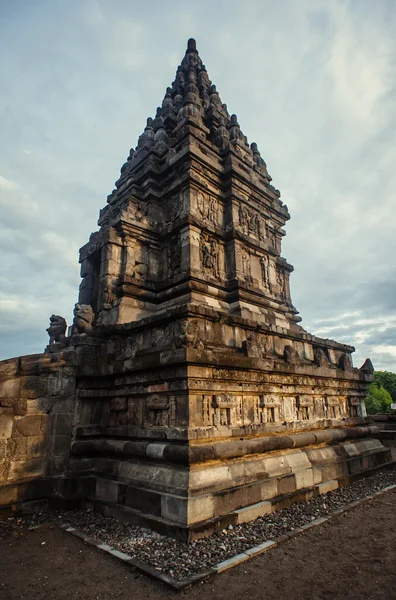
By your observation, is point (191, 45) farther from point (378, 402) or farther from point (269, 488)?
point (378, 402)

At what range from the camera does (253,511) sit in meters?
5.90

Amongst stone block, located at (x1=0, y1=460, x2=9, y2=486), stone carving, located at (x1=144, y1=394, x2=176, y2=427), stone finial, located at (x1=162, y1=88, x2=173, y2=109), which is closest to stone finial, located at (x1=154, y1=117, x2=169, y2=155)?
stone finial, located at (x1=162, y1=88, x2=173, y2=109)

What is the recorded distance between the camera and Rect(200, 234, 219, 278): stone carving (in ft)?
33.3

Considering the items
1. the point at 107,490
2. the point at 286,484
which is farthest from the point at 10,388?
the point at 286,484

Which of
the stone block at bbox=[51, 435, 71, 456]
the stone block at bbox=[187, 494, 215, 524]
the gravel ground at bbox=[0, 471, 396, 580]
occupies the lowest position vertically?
the gravel ground at bbox=[0, 471, 396, 580]

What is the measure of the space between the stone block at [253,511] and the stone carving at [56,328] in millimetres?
5896

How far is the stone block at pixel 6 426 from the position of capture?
264 inches

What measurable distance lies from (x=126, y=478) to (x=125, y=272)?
5.22 meters

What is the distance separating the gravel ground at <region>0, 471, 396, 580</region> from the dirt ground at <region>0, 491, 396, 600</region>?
0.29m

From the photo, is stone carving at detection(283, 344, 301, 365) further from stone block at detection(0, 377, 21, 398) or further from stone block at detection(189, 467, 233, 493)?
stone block at detection(0, 377, 21, 398)

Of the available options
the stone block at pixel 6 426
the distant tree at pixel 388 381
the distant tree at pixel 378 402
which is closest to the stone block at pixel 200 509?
the stone block at pixel 6 426

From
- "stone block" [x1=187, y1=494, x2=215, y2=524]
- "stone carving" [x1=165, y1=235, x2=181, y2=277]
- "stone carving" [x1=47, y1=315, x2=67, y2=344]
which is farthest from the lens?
"stone carving" [x1=165, y1=235, x2=181, y2=277]

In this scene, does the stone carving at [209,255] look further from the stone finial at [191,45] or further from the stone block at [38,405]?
the stone finial at [191,45]

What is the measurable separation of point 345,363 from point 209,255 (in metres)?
5.66
